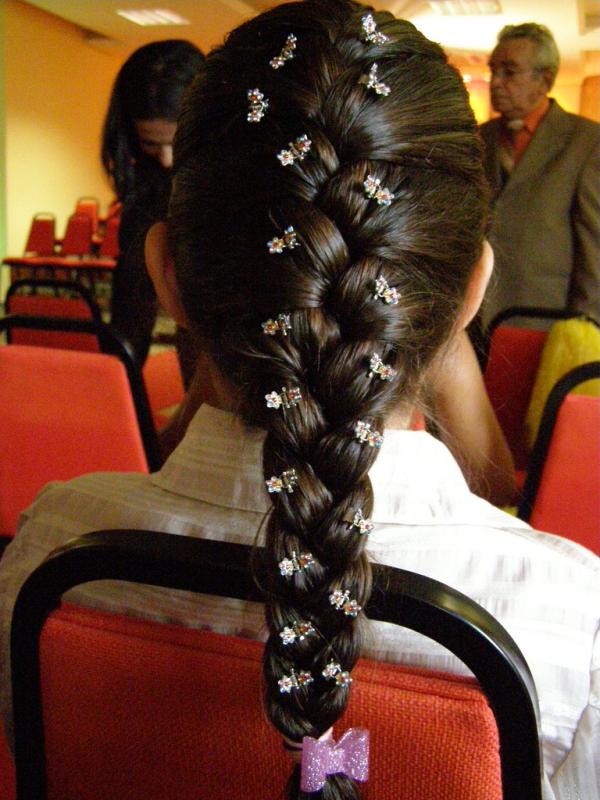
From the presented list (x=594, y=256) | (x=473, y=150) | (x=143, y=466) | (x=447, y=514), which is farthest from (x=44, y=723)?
(x=594, y=256)

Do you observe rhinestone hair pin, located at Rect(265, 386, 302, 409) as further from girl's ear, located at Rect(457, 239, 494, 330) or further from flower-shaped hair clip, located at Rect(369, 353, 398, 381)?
girl's ear, located at Rect(457, 239, 494, 330)

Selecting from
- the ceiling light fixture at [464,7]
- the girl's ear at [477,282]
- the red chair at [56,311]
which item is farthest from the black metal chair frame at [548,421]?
→ the ceiling light fixture at [464,7]

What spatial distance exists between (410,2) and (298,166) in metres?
7.98

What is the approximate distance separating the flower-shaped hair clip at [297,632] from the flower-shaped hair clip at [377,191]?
0.26m

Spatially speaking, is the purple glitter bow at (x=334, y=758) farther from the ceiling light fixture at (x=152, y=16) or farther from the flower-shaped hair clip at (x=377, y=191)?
the ceiling light fixture at (x=152, y=16)

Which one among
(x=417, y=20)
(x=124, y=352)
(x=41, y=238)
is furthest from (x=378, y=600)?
(x=41, y=238)

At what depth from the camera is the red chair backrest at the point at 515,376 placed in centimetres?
169

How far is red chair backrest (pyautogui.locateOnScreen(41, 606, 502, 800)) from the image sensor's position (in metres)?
0.41

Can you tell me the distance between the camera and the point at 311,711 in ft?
1.33

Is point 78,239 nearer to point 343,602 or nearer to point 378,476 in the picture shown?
point 378,476

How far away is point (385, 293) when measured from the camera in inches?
17.6

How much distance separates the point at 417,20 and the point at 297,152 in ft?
27.3

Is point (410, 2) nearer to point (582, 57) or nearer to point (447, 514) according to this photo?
point (582, 57)

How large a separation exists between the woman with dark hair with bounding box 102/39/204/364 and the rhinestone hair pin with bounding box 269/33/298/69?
1115 mm
